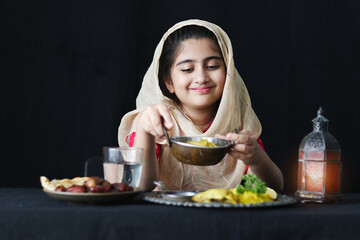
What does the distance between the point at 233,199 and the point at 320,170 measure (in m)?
0.29

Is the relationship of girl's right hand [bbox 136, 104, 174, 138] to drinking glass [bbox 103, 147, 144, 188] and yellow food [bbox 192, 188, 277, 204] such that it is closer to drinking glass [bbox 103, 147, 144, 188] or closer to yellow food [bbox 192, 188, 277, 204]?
drinking glass [bbox 103, 147, 144, 188]

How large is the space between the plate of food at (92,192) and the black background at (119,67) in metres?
1.78

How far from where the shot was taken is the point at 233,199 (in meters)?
1.05

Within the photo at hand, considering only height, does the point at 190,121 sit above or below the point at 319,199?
above

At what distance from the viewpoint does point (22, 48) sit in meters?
2.78

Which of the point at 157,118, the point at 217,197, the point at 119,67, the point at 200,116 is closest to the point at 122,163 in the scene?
the point at 157,118

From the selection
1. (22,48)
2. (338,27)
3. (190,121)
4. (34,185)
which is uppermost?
(338,27)

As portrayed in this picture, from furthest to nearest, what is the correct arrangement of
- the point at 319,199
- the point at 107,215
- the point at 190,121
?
the point at 190,121 < the point at 319,199 < the point at 107,215

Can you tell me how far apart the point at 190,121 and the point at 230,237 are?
3.46ft

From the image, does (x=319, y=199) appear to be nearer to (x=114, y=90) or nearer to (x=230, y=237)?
(x=230, y=237)

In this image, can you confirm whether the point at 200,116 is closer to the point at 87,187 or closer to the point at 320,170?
the point at 320,170

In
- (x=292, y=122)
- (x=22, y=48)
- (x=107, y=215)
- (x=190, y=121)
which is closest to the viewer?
(x=107, y=215)

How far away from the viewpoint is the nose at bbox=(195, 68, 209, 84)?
73.0 inches

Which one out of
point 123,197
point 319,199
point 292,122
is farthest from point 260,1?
point 123,197
